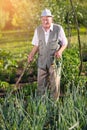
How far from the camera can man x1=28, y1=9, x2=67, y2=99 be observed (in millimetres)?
5500

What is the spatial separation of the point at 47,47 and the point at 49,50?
0.05 meters

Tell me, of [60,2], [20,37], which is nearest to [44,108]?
[60,2]

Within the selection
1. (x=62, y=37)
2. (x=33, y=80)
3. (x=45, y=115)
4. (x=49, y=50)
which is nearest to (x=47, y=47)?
(x=49, y=50)

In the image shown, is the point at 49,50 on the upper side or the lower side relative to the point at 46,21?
lower

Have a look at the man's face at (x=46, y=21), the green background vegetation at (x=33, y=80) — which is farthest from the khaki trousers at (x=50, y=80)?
the man's face at (x=46, y=21)

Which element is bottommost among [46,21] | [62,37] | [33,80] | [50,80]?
[33,80]

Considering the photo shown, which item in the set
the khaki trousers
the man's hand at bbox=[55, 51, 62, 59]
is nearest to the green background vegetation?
the khaki trousers

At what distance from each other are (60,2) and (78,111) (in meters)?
5.86

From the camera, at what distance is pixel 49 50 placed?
18.6ft

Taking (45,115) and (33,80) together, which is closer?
(45,115)

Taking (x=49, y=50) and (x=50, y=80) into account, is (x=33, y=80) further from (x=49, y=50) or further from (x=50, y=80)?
(x=49, y=50)

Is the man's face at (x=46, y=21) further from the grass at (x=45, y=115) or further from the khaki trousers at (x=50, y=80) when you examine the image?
the grass at (x=45, y=115)

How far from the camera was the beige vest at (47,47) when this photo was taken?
5531mm

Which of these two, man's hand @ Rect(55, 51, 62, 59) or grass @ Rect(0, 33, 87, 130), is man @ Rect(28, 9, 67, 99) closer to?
man's hand @ Rect(55, 51, 62, 59)
